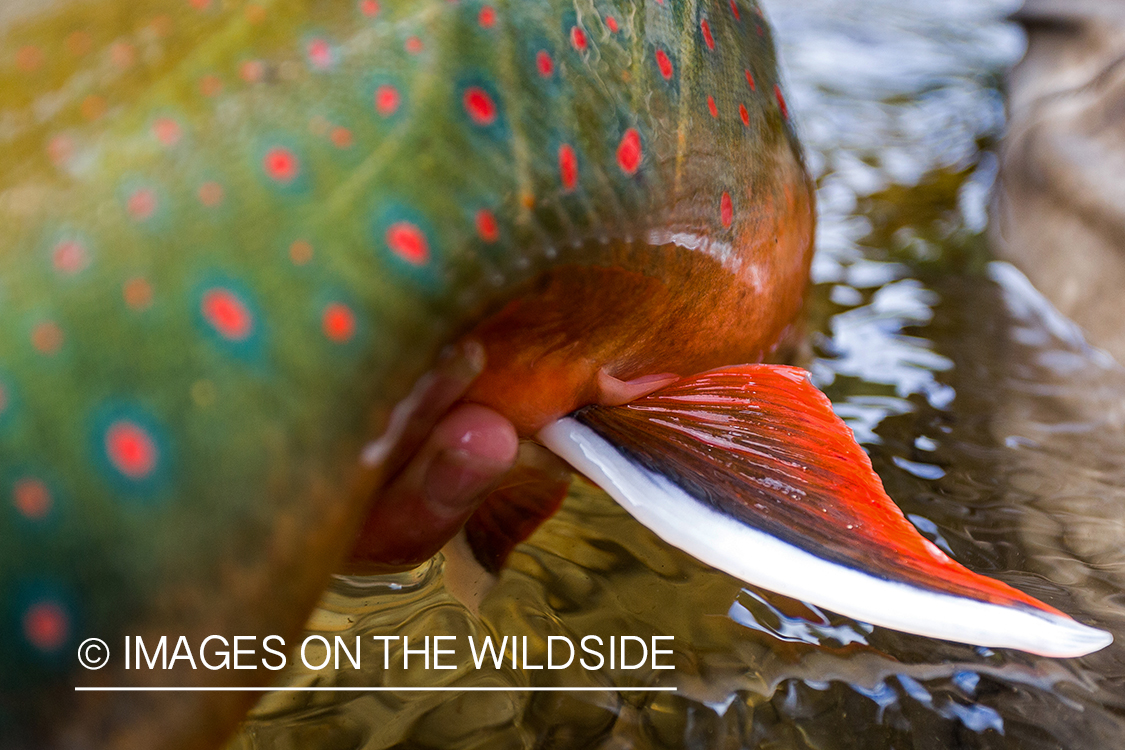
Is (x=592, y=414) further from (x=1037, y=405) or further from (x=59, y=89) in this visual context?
(x=1037, y=405)

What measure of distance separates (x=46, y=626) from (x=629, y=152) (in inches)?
24.7

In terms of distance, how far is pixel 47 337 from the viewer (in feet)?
1.88

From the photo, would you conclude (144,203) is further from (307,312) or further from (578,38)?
(578,38)

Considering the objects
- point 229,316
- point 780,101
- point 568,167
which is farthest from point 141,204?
point 780,101

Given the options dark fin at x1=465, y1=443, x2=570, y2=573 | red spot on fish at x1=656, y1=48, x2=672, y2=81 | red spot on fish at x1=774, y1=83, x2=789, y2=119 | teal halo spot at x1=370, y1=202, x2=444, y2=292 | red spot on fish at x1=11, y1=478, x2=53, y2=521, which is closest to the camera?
red spot on fish at x1=11, y1=478, x2=53, y2=521

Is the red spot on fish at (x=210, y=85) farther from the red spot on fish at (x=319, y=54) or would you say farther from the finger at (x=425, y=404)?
the finger at (x=425, y=404)

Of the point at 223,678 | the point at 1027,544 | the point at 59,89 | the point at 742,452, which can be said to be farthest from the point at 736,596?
the point at 59,89

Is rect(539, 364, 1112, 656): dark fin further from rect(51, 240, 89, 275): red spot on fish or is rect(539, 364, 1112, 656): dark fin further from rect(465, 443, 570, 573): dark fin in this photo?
rect(51, 240, 89, 275): red spot on fish

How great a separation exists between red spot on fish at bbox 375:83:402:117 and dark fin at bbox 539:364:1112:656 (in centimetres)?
38

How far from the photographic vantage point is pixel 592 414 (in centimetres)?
93

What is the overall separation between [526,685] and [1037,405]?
1.13 m

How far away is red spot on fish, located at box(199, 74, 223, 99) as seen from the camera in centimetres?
65

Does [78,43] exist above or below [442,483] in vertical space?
above

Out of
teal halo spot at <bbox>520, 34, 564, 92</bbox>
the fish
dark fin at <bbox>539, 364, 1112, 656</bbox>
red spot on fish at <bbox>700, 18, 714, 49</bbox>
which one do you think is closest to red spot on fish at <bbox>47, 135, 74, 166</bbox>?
the fish
